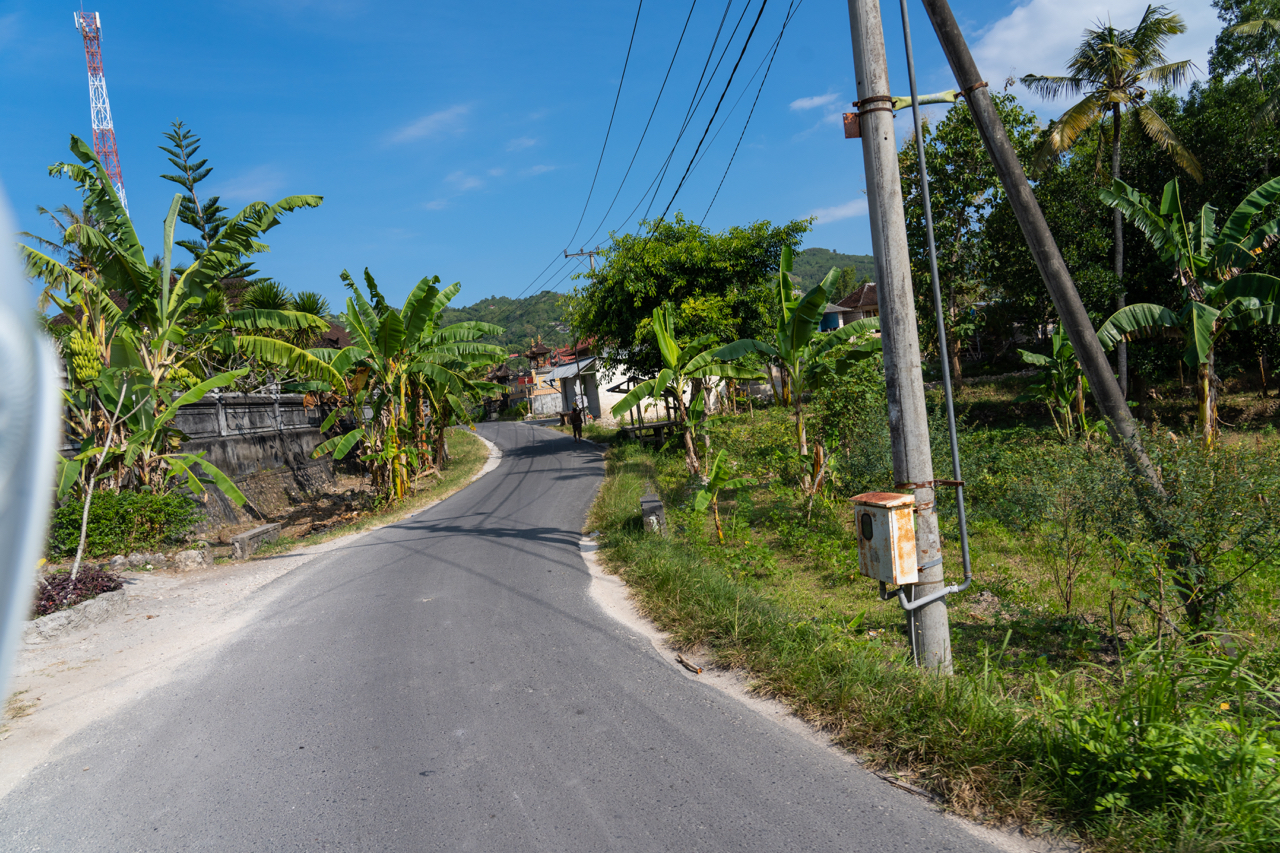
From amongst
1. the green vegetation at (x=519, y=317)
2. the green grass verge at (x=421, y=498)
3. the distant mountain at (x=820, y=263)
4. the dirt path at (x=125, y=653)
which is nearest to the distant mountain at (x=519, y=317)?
the green vegetation at (x=519, y=317)

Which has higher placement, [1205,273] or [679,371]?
[1205,273]

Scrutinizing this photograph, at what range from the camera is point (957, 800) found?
10.7ft

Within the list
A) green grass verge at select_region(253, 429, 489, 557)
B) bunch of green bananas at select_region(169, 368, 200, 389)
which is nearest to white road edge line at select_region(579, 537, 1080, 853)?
green grass verge at select_region(253, 429, 489, 557)

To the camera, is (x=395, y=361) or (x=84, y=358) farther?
(x=395, y=361)

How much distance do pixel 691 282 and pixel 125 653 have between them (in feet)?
56.6

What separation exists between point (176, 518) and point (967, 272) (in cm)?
2265

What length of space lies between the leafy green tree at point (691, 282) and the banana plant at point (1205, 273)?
10091 millimetres

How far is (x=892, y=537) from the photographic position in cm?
423

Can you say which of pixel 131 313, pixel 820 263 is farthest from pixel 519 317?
pixel 131 313

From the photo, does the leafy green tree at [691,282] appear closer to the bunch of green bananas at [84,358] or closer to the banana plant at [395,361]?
the banana plant at [395,361]

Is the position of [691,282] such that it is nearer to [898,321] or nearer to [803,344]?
[803,344]

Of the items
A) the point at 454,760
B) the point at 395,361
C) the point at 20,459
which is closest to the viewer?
the point at 20,459

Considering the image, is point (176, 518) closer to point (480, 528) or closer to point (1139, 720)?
point (480, 528)

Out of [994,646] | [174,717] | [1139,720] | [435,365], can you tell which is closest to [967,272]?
[435,365]
